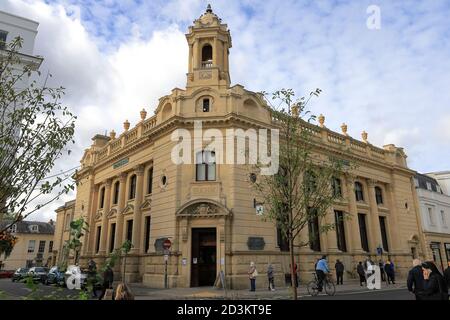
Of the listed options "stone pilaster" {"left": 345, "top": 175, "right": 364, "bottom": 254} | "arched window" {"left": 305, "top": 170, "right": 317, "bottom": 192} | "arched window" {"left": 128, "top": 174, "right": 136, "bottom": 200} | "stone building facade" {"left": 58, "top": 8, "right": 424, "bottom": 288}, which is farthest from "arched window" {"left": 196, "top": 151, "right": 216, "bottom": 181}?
"stone pilaster" {"left": 345, "top": 175, "right": 364, "bottom": 254}

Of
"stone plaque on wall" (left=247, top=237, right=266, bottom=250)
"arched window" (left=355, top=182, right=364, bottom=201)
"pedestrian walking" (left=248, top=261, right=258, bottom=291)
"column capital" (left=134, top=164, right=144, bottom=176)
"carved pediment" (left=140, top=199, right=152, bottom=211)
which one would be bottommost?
"pedestrian walking" (left=248, top=261, right=258, bottom=291)

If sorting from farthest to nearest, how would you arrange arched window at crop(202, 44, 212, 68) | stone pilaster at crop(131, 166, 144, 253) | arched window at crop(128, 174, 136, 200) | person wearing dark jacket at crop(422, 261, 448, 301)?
arched window at crop(128, 174, 136, 200) < arched window at crop(202, 44, 212, 68) < stone pilaster at crop(131, 166, 144, 253) < person wearing dark jacket at crop(422, 261, 448, 301)

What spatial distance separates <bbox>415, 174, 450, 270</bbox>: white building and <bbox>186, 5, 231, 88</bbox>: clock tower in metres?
25.2

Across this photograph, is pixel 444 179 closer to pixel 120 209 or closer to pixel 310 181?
pixel 120 209

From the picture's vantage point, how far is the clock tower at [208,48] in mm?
26362

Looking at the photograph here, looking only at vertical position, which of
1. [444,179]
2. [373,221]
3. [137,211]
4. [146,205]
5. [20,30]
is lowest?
[373,221]

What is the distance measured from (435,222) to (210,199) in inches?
1154

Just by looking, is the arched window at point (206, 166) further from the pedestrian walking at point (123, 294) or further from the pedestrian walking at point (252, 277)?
the pedestrian walking at point (123, 294)

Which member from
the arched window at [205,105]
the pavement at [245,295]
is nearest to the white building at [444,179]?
the pavement at [245,295]

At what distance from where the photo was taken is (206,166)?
2378 centimetres

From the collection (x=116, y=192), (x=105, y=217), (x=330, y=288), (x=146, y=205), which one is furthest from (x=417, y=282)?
(x=105, y=217)

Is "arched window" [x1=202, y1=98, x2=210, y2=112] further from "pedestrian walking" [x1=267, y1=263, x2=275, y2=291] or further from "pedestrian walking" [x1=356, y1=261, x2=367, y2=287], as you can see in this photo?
"pedestrian walking" [x1=356, y1=261, x2=367, y2=287]

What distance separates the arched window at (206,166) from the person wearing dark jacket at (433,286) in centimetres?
1659

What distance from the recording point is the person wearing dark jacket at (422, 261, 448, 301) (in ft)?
24.7
